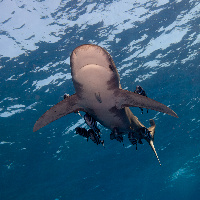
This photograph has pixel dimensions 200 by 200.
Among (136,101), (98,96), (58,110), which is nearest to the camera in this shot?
(98,96)

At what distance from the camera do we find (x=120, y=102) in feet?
16.5

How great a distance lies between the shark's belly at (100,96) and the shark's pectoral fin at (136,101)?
0.55 feet

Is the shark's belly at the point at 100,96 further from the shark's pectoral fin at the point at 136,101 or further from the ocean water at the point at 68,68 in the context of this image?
the ocean water at the point at 68,68

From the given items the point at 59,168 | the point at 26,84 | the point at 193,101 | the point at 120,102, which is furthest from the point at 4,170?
the point at 193,101

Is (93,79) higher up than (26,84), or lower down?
lower down

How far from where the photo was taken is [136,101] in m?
4.84

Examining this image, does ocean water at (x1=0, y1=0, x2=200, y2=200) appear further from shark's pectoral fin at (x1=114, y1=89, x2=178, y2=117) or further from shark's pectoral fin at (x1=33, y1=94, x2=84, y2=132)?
shark's pectoral fin at (x1=114, y1=89, x2=178, y2=117)

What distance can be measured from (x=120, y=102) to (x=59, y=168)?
74.4ft

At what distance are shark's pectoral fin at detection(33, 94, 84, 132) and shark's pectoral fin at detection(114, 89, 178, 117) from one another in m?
1.13

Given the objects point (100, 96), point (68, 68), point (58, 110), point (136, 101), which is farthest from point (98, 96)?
point (68, 68)

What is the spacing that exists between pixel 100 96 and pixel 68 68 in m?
8.99

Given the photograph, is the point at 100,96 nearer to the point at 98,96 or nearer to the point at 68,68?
the point at 98,96

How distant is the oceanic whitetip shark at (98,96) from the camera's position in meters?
3.58

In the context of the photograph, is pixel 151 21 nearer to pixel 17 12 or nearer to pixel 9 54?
pixel 17 12
